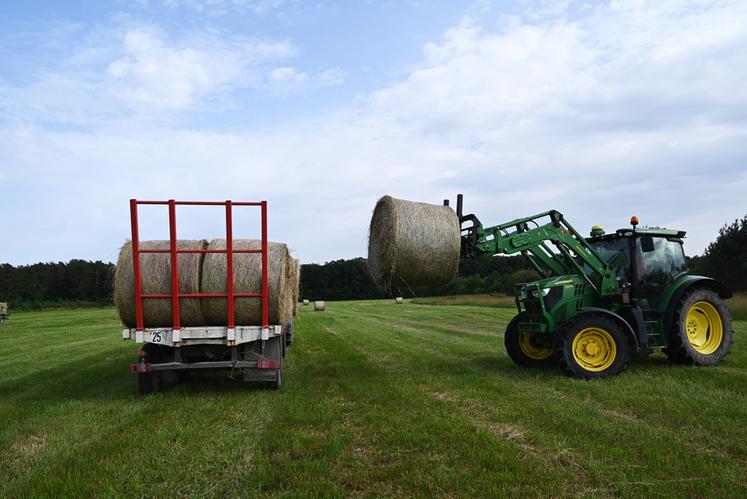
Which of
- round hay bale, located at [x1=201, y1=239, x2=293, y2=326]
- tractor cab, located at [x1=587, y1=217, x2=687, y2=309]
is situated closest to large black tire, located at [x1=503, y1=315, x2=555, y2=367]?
tractor cab, located at [x1=587, y1=217, x2=687, y2=309]

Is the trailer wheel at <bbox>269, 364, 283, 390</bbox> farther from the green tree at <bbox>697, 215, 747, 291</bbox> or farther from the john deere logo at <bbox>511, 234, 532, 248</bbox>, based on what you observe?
the green tree at <bbox>697, 215, 747, 291</bbox>

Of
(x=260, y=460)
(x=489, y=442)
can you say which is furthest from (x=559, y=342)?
(x=260, y=460)

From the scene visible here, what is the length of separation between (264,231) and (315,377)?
8.83 feet

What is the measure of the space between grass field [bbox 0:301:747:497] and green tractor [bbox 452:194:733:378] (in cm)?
48

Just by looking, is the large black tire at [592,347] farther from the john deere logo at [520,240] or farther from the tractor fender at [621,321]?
the john deere logo at [520,240]

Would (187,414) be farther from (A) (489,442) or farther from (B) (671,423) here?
(B) (671,423)

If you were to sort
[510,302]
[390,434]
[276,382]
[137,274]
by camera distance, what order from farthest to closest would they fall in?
[510,302]
[276,382]
[137,274]
[390,434]

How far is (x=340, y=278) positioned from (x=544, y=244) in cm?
7077

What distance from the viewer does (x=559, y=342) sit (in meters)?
8.12

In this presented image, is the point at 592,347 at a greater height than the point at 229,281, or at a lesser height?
lesser

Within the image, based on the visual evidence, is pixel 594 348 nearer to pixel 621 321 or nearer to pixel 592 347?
pixel 592 347

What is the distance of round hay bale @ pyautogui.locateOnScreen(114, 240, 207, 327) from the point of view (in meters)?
7.59

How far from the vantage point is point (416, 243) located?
26.2ft

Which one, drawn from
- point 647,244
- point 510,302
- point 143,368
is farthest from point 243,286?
point 510,302
